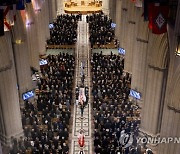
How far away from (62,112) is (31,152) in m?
4.04

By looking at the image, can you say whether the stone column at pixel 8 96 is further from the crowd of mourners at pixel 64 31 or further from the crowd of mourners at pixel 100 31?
the crowd of mourners at pixel 100 31

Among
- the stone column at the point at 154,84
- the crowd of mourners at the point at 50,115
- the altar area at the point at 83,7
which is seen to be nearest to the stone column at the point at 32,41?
the crowd of mourners at the point at 50,115

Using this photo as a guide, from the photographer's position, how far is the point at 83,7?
4834 cm

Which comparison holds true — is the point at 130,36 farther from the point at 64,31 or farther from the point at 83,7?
the point at 83,7

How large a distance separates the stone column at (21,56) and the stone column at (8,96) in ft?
7.79

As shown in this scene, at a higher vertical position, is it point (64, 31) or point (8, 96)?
point (64, 31)

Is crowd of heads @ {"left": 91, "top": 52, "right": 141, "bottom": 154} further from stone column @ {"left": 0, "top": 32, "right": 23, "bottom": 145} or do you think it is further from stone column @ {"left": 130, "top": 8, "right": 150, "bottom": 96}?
stone column @ {"left": 0, "top": 32, "right": 23, "bottom": 145}

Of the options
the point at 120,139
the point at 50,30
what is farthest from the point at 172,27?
the point at 50,30

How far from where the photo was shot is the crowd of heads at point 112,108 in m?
16.1

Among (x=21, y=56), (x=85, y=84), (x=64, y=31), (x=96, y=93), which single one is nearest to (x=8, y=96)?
(x=21, y=56)

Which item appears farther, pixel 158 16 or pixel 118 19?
pixel 118 19

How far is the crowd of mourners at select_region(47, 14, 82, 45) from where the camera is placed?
32344 mm

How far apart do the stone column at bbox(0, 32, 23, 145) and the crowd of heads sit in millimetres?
4911

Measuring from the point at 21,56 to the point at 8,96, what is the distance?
4.17 meters
